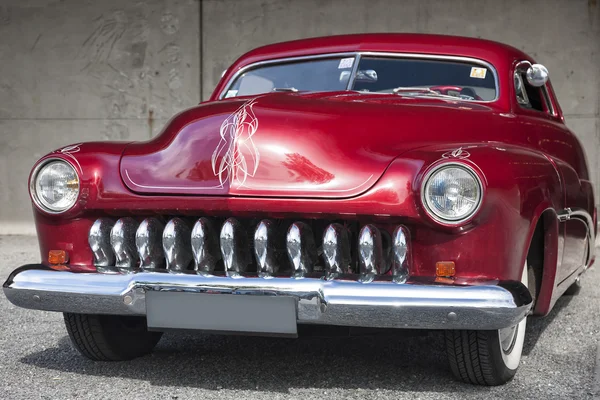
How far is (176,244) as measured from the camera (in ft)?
9.76

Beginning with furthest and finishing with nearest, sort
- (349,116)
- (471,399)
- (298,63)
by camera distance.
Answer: (298,63) < (349,116) < (471,399)

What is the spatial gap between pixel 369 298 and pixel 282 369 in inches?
32.8

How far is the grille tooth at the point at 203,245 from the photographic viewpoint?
9.64 ft

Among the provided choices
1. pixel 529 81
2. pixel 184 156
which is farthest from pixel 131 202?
pixel 529 81

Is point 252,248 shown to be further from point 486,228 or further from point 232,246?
point 486,228

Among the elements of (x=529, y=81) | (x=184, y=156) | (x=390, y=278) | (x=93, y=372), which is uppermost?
(x=529, y=81)

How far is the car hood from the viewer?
2.95 metres

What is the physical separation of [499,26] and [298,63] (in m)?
4.72

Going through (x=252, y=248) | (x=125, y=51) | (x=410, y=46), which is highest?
(x=410, y=46)

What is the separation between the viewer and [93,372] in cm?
338

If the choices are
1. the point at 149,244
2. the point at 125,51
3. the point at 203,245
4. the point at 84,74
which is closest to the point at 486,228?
the point at 203,245

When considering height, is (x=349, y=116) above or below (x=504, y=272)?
above

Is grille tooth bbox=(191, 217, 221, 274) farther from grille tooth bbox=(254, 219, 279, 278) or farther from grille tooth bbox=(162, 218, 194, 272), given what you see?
grille tooth bbox=(254, 219, 279, 278)

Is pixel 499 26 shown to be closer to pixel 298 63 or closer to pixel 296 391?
pixel 298 63
